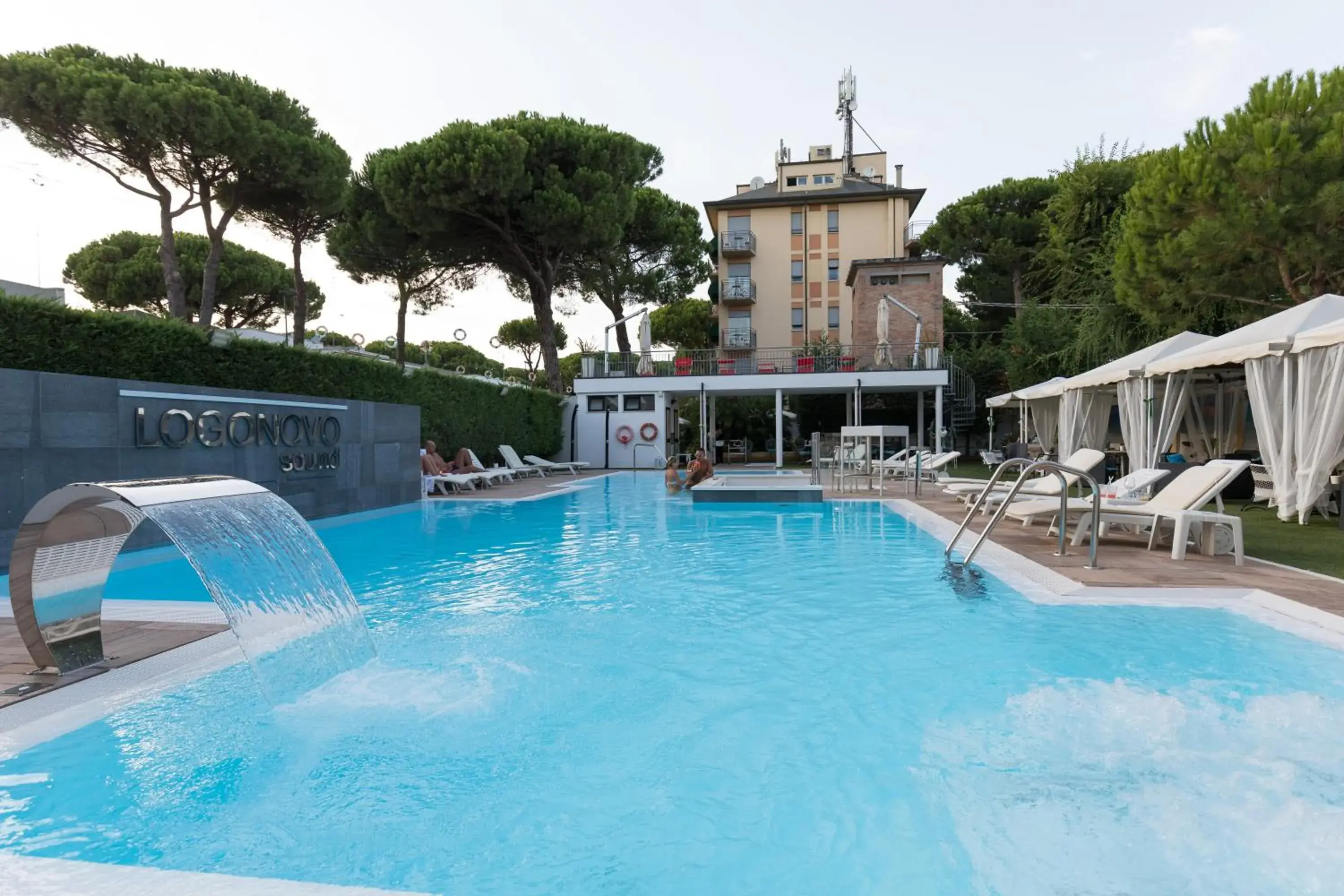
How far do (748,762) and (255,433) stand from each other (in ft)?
27.3

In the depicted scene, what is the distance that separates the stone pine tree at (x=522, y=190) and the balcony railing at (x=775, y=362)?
2.70m

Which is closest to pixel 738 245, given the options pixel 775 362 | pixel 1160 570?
pixel 775 362

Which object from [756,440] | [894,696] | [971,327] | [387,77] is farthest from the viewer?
[971,327]

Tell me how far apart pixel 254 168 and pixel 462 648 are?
1844 centimetres

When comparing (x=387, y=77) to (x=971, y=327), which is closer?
(x=387, y=77)

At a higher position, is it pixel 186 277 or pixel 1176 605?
pixel 186 277

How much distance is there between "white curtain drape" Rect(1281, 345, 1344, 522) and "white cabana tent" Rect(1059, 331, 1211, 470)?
2485 millimetres

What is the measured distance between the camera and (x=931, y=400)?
26.8 meters

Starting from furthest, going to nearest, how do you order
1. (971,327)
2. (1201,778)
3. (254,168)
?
(971,327) → (254,168) → (1201,778)

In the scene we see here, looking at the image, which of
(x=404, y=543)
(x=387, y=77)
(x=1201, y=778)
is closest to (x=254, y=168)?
(x=387, y=77)

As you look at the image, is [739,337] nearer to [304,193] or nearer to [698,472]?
[304,193]

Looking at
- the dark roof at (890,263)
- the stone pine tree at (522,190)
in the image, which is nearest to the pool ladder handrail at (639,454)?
the stone pine tree at (522,190)

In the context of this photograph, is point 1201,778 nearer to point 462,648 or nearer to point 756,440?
point 462,648

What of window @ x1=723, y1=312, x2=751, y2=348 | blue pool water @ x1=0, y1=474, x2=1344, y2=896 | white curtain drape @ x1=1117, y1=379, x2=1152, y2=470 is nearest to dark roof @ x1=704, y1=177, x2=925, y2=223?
window @ x1=723, y1=312, x2=751, y2=348
